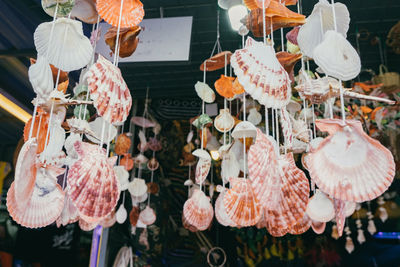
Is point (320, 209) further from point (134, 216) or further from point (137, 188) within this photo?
point (134, 216)

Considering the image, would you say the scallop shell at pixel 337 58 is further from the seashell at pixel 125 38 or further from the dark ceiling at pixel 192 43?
the dark ceiling at pixel 192 43

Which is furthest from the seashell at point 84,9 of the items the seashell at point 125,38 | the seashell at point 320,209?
the seashell at point 320,209

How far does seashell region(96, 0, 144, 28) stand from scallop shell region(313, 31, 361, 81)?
0.54m

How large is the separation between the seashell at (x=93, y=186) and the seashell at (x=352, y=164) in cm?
48

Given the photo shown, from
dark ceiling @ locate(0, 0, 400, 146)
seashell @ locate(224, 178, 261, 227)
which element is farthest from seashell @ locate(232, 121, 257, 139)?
dark ceiling @ locate(0, 0, 400, 146)

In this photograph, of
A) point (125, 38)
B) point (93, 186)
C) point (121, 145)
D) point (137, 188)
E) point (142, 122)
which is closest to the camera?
point (93, 186)

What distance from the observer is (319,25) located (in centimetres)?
95

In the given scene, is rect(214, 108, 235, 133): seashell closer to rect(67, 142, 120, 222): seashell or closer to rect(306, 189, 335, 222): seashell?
rect(306, 189, 335, 222): seashell

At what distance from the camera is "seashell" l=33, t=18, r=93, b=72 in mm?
919

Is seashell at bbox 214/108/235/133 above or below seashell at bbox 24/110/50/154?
above

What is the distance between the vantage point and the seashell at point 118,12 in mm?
955

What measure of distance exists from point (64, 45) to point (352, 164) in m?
0.82

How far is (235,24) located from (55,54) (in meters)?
0.86

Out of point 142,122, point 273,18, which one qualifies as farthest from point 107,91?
point 142,122
